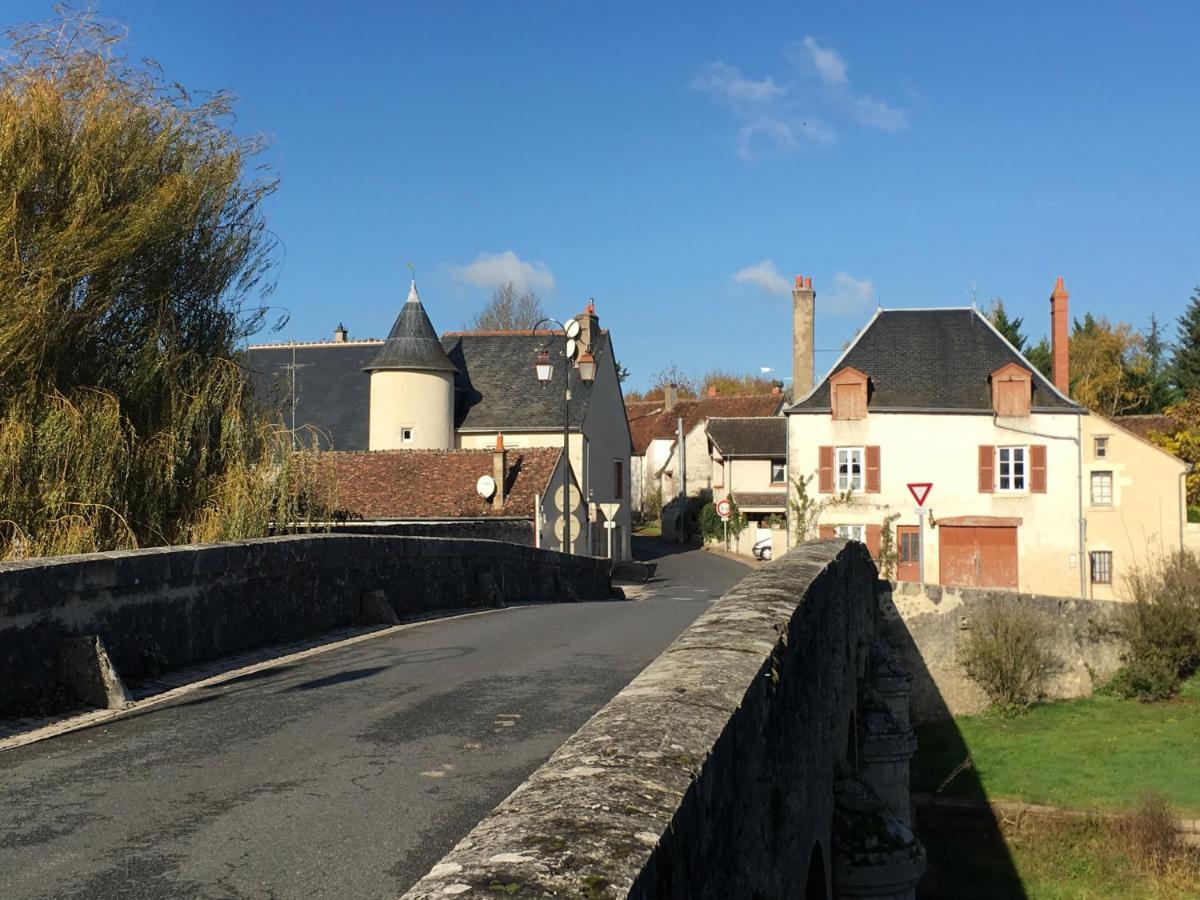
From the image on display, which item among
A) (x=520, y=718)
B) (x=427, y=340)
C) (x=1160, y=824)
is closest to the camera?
(x=520, y=718)

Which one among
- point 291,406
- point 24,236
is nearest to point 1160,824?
point 291,406

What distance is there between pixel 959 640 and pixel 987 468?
1322 cm

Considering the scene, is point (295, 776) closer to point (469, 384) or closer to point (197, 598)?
point (197, 598)

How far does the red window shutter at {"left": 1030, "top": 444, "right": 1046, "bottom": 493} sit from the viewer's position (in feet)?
121

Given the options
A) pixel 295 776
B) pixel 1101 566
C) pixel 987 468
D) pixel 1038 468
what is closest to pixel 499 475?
pixel 987 468

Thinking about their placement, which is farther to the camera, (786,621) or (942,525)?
(942,525)

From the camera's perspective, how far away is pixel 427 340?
132 feet

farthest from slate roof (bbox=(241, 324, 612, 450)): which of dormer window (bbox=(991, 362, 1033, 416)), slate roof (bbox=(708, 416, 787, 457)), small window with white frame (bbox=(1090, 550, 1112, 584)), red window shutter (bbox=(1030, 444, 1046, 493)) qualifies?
small window with white frame (bbox=(1090, 550, 1112, 584))

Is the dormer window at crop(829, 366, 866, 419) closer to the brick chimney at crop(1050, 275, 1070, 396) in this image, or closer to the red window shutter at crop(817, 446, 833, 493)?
the red window shutter at crop(817, 446, 833, 493)

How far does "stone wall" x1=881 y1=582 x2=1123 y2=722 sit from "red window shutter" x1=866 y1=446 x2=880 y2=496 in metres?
11.8

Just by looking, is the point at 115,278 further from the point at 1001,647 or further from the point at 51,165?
the point at 1001,647

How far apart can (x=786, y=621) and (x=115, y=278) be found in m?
9.56

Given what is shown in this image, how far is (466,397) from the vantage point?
142 ft

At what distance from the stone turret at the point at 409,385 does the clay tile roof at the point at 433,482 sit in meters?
5.45
